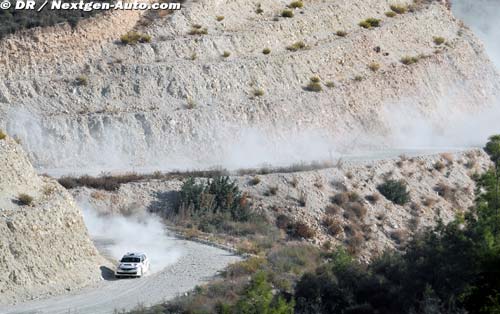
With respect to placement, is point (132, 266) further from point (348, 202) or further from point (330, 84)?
point (330, 84)

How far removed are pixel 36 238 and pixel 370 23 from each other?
126 feet

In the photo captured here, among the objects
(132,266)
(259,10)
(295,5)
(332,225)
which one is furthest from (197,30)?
(132,266)

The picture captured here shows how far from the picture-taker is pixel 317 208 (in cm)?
4759

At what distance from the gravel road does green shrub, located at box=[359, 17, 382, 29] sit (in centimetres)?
2919

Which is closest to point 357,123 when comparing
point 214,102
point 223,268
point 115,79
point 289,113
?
point 289,113

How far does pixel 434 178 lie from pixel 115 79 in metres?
14.7

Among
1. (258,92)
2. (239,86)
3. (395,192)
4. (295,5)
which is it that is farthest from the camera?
(295,5)

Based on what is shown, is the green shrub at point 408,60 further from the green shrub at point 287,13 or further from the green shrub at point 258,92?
the green shrub at point 258,92

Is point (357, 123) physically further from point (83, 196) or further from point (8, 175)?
point (8, 175)

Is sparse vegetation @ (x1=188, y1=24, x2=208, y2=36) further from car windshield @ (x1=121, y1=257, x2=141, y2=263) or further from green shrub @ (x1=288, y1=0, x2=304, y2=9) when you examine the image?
car windshield @ (x1=121, y1=257, x2=141, y2=263)

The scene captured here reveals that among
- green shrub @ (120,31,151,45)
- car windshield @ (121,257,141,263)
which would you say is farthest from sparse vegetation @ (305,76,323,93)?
car windshield @ (121,257,141,263)

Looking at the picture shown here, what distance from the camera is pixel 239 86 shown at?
56.8 m

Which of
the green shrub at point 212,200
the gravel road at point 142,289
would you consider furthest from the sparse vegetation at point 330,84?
the gravel road at point 142,289

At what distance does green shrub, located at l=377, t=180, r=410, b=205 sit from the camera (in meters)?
50.3
